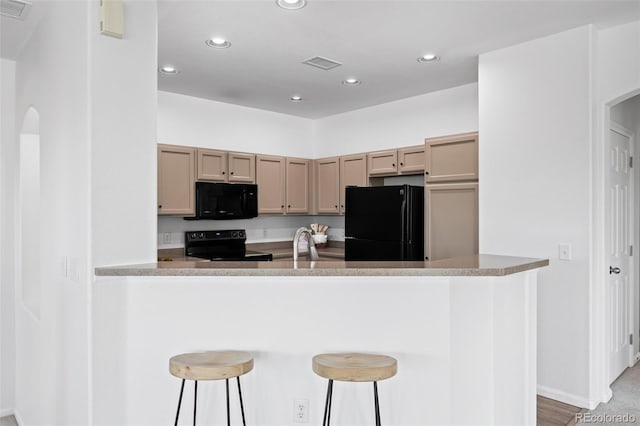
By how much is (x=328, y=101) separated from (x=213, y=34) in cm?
208

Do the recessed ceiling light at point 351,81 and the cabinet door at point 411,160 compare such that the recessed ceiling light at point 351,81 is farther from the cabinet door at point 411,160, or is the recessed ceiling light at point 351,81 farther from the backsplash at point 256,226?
the backsplash at point 256,226

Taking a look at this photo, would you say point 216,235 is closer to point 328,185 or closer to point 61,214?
point 328,185

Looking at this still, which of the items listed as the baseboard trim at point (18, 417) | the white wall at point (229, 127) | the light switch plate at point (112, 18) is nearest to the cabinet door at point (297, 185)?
the white wall at point (229, 127)

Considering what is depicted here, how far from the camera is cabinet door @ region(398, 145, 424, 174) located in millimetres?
4742

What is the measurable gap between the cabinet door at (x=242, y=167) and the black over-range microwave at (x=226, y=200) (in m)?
0.09

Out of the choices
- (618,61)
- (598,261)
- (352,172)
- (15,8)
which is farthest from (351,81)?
(15,8)

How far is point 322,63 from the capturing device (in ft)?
12.5

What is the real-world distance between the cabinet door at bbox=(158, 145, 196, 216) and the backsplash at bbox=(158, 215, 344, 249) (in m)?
0.36

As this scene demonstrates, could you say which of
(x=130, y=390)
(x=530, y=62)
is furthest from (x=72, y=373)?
(x=530, y=62)

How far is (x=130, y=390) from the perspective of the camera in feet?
7.34

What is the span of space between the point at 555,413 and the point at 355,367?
6.52 feet

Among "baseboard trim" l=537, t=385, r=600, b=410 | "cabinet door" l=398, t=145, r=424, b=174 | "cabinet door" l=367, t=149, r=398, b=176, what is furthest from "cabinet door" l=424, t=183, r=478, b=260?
"baseboard trim" l=537, t=385, r=600, b=410

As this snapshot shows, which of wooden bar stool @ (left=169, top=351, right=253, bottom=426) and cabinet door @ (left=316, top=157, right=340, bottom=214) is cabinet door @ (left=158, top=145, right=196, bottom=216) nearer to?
cabinet door @ (left=316, top=157, right=340, bottom=214)

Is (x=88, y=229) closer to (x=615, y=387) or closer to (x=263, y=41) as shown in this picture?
(x=263, y=41)
